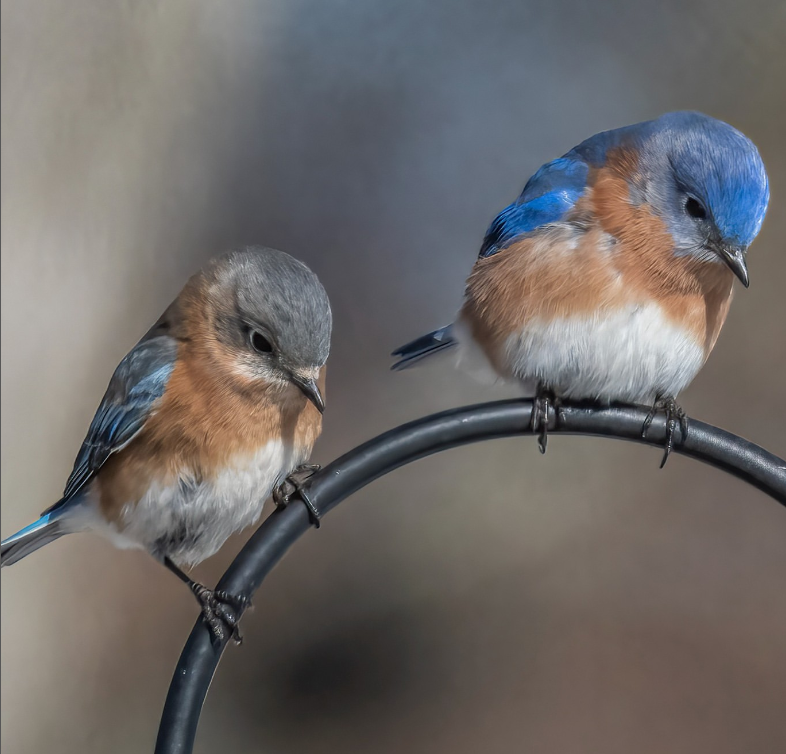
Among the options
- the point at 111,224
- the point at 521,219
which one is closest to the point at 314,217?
the point at 111,224

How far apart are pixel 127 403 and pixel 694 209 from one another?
0.83 meters

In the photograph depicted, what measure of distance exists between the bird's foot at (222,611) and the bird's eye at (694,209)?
0.73 meters

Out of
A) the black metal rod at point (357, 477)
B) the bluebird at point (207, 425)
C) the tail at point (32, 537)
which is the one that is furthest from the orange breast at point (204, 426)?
the black metal rod at point (357, 477)

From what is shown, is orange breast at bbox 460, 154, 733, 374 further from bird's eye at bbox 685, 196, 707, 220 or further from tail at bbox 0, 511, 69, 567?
tail at bbox 0, 511, 69, 567

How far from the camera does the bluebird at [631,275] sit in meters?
1.07

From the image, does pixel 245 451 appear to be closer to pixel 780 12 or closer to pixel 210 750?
pixel 210 750

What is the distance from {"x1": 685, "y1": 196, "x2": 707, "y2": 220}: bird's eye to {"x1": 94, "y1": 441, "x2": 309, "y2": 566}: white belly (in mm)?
621

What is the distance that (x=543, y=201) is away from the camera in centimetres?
124

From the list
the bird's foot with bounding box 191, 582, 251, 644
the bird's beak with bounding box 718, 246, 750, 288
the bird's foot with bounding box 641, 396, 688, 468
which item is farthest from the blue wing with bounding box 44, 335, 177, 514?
the bird's beak with bounding box 718, 246, 750, 288

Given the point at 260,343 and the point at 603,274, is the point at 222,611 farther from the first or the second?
the point at 603,274

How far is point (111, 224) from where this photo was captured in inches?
95.5

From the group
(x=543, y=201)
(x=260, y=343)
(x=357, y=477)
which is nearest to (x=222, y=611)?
(x=357, y=477)

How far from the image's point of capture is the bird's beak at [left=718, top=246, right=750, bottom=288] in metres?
1.00

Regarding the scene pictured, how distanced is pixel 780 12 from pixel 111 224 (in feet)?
6.43
